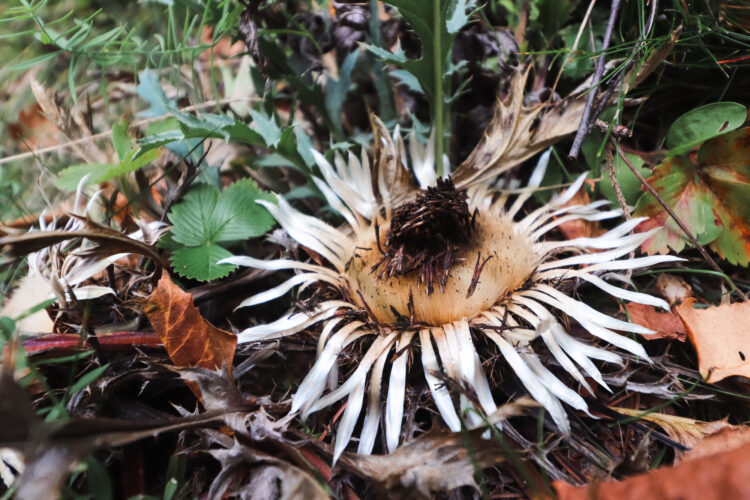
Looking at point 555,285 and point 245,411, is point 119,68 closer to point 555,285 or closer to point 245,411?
point 245,411

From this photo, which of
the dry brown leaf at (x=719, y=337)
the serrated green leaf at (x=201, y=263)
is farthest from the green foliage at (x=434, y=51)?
the dry brown leaf at (x=719, y=337)

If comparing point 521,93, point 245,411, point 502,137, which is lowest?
point 245,411

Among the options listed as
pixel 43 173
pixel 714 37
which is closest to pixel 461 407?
pixel 714 37

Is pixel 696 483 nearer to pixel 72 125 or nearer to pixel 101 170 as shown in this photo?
pixel 101 170

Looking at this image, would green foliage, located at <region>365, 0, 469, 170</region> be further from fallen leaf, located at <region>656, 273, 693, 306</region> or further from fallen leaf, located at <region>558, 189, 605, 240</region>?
fallen leaf, located at <region>656, 273, 693, 306</region>

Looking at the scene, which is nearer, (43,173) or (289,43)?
(289,43)

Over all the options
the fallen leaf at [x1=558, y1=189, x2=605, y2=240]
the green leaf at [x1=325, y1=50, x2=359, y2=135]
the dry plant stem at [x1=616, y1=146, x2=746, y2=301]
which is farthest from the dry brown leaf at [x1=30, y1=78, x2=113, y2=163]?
the dry plant stem at [x1=616, y1=146, x2=746, y2=301]
